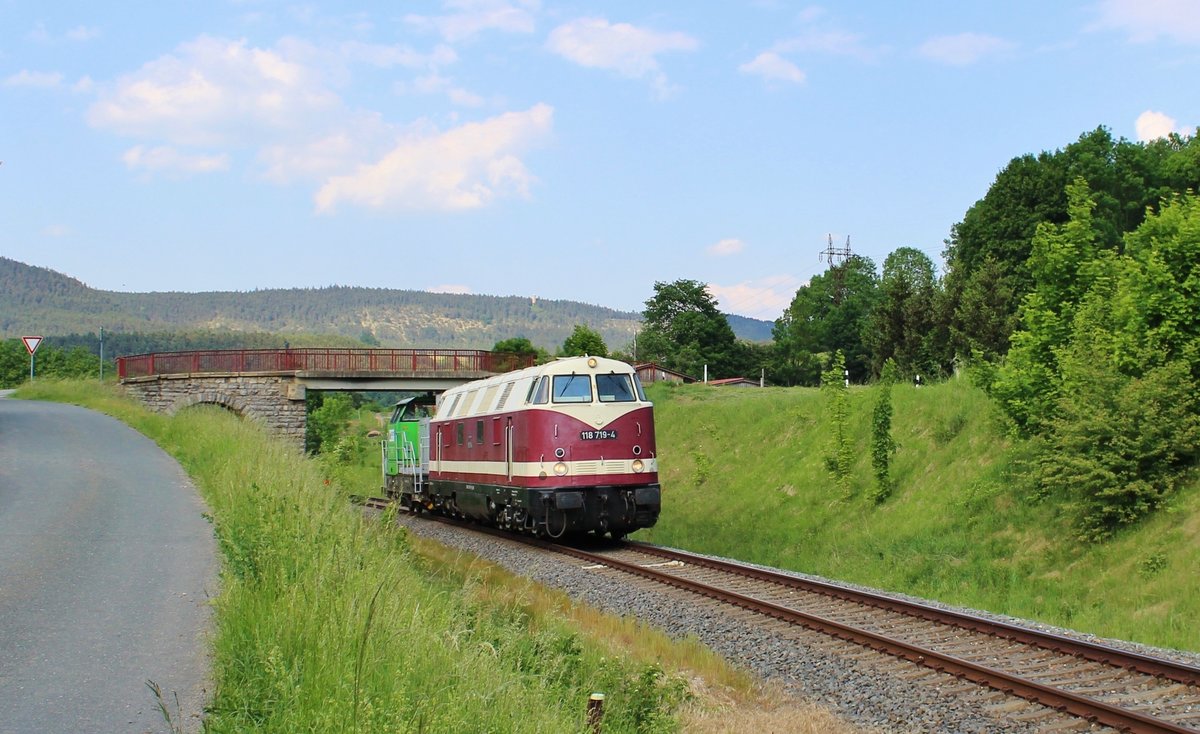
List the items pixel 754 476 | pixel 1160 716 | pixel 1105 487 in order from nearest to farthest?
1. pixel 1160 716
2. pixel 1105 487
3. pixel 754 476

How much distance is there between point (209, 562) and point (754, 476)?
18396 mm

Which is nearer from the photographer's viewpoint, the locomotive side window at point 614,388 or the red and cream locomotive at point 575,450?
the red and cream locomotive at point 575,450

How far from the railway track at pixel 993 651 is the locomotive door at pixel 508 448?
534cm

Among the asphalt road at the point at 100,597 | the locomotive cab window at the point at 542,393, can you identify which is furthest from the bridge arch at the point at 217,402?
the locomotive cab window at the point at 542,393

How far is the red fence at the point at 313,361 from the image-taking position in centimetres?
4253

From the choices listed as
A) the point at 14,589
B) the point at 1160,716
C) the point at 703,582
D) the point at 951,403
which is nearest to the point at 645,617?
the point at 703,582

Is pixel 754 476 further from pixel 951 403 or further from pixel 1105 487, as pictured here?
pixel 1105 487

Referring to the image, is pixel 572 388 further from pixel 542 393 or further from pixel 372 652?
pixel 372 652

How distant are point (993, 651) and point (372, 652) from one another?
21.9 feet

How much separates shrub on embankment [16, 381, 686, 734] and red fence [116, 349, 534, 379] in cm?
3069

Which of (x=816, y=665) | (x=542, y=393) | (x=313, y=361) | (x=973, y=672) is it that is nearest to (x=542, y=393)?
(x=542, y=393)

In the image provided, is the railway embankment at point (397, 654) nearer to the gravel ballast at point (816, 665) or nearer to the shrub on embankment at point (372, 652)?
the shrub on embankment at point (372, 652)

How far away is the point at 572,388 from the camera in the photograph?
746 inches

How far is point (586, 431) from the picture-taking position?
1856 centimetres
